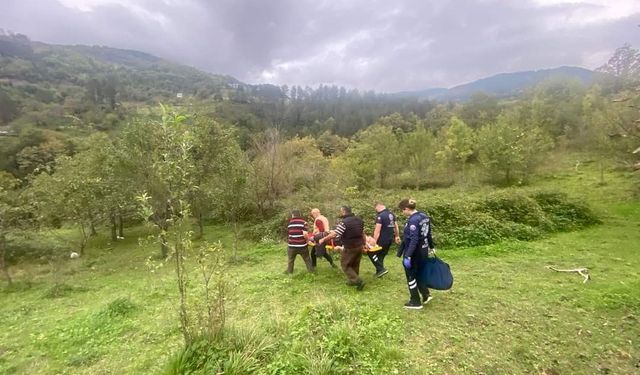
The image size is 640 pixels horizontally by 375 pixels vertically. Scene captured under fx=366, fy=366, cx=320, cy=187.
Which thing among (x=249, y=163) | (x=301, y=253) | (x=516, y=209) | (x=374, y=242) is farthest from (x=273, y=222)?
(x=516, y=209)

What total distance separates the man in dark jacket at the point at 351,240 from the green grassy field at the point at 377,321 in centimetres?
45

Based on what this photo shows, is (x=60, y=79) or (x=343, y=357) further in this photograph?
(x=60, y=79)

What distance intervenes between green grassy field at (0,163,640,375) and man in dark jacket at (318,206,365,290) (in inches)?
17.5

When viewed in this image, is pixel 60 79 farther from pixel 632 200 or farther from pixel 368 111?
pixel 632 200

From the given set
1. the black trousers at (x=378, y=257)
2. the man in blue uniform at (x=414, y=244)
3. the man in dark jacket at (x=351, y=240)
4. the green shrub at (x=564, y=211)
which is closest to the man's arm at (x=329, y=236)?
the man in dark jacket at (x=351, y=240)

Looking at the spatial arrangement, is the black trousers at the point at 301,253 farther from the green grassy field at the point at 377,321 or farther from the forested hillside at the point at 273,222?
the forested hillside at the point at 273,222

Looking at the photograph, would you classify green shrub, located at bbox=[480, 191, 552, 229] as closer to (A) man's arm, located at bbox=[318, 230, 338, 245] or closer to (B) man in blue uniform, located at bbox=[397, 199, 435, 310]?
(A) man's arm, located at bbox=[318, 230, 338, 245]

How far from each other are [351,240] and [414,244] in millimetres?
1928

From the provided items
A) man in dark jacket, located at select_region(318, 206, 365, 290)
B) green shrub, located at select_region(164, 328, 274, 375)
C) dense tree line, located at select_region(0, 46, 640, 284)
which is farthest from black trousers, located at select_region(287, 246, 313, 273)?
green shrub, located at select_region(164, 328, 274, 375)

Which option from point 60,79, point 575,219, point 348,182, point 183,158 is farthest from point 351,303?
point 60,79

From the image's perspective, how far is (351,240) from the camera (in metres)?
8.57

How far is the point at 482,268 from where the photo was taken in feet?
35.5

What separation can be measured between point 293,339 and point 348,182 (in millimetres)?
21404

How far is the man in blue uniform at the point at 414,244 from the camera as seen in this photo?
22.9 feet
